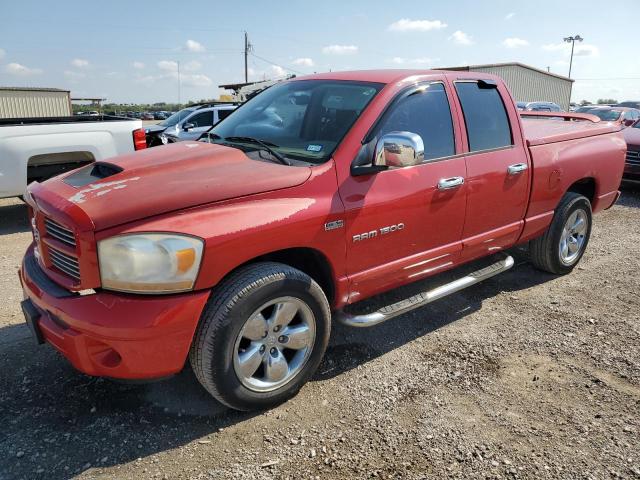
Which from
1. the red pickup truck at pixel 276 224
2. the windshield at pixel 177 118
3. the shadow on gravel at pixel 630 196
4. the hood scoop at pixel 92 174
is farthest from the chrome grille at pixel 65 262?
the windshield at pixel 177 118

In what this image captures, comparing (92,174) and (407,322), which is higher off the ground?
(92,174)

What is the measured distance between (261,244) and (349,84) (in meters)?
1.54

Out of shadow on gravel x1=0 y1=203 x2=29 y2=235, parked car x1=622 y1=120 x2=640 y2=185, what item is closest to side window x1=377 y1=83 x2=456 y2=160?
shadow on gravel x1=0 y1=203 x2=29 y2=235

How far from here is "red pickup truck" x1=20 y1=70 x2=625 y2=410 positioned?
243cm

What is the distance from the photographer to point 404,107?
3.44 meters

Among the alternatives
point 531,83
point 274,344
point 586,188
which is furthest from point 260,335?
point 531,83

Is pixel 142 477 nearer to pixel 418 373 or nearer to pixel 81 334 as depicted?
pixel 81 334

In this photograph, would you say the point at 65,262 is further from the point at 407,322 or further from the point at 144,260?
the point at 407,322

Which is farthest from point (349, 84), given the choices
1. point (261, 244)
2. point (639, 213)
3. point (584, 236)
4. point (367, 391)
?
point (639, 213)

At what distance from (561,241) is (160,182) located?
3905 mm

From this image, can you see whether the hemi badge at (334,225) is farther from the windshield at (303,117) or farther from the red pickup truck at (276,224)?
the windshield at (303,117)

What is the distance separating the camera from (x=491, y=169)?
3879 millimetres

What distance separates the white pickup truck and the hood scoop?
3.65 m

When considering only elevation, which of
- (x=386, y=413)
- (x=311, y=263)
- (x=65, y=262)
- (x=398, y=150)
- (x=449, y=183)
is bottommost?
(x=386, y=413)
